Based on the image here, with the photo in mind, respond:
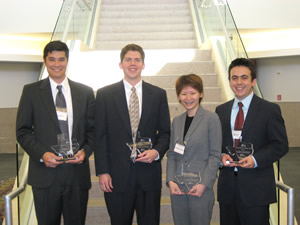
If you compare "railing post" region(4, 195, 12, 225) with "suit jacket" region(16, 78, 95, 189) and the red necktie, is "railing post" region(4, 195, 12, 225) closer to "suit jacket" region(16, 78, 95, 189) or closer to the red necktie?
"suit jacket" region(16, 78, 95, 189)

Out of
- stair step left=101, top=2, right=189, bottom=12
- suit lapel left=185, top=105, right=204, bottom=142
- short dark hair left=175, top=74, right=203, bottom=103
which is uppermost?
stair step left=101, top=2, right=189, bottom=12

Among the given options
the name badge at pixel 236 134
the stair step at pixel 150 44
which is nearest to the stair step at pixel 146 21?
the stair step at pixel 150 44

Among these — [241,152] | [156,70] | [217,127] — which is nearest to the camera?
[241,152]

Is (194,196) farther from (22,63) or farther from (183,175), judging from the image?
(22,63)

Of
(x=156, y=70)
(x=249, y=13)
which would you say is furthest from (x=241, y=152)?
(x=249, y=13)

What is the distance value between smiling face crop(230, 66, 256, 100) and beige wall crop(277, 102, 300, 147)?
30.1 feet

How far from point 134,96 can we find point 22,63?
32.2 ft

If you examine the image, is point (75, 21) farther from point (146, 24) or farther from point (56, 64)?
point (56, 64)

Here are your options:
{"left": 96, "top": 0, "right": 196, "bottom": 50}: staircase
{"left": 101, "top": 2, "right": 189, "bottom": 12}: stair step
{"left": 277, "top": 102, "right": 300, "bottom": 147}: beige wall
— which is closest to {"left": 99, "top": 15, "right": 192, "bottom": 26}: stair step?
{"left": 96, "top": 0, "right": 196, "bottom": 50}: staircase

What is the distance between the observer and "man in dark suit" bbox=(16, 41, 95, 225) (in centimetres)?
275

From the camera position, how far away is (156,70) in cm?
661


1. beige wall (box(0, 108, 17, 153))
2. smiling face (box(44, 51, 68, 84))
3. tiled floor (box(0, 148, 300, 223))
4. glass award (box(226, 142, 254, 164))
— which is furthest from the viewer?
beige wall (box(0, 108, 17, 153))

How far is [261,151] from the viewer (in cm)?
265

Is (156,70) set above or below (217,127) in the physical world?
above
